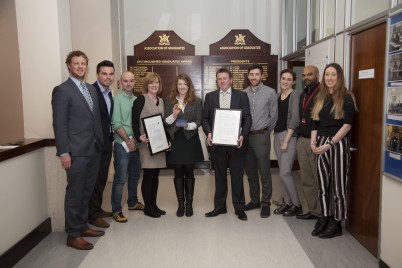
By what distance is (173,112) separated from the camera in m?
3.52

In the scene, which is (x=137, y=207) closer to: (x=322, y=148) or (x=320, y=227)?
(x=320, y=227)

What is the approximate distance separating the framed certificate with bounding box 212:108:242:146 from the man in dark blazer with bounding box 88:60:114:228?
1.05 m

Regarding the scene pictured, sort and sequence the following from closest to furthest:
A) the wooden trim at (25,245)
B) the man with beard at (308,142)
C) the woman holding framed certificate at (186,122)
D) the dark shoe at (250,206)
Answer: the wooden trim at (25,245) < the man with beard at (308,142) < the woman holding framed certificate at (186,122) < the dark shoe at (250,206)

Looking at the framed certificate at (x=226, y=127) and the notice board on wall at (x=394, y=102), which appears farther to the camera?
the framed certificate at (x=226, y=127)

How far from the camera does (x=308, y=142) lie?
11.2 ft

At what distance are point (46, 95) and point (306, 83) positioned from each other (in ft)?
8.12

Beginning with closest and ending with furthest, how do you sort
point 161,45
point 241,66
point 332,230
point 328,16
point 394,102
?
point 394,102 < point 332,230 < point 328,16 < point 241,66 < point 161,45

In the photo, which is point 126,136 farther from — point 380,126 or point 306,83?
point 380,126

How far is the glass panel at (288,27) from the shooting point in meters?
5.75

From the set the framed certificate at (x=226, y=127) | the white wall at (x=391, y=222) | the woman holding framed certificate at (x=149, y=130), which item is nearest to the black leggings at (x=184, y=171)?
the woman holding framed certificate at (x=149, y=130)

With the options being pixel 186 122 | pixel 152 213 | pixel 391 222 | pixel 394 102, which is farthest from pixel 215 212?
pixel 394 102

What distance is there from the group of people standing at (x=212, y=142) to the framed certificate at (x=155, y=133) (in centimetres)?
7

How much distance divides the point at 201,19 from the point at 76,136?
403cm

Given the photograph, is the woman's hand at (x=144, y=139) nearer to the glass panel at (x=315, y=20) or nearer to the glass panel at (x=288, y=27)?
the glass panel at (x=315, y=20)
